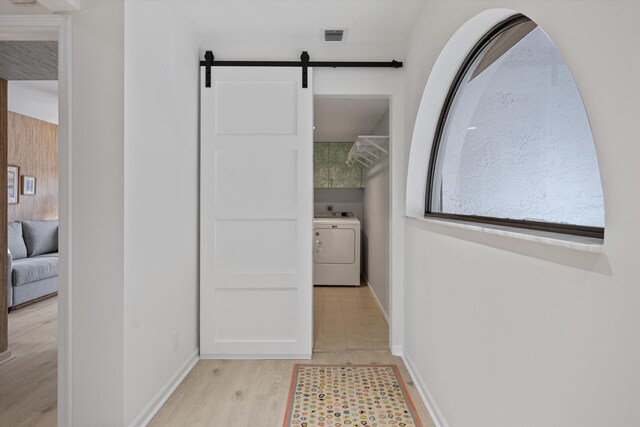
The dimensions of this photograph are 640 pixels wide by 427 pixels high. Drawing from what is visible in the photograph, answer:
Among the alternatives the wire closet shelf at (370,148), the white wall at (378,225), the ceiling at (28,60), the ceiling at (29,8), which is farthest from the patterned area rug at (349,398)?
the ceiling at (28,60)

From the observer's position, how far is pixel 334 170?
618 centimetres

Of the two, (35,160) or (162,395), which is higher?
(35,160)

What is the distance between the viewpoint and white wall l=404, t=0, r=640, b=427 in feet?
2.34

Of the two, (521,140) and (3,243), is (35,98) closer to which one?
(3,243)

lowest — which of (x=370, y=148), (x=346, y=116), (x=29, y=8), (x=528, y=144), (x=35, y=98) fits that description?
(x=528, y=144)

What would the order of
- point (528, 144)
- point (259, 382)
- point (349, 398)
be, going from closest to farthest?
point (528, 144)
point (349, 398)
point (259, 382)

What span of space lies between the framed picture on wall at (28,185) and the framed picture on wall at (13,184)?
0.10 metres

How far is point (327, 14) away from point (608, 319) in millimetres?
2301

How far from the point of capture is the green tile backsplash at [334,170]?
6152mm

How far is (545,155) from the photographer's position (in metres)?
1.21

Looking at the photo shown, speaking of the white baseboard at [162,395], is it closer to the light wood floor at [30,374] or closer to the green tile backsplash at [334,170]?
the light wood floor at [30,374]

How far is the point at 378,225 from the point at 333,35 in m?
2.47

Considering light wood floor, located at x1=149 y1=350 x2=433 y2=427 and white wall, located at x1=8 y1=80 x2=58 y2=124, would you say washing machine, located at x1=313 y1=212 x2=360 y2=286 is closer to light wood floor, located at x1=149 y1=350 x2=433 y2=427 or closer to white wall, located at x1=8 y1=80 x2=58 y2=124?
light wood floor, located at x1=149 y1=350 x2=433 y2=427

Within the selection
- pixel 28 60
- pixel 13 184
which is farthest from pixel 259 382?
pixel 13 184
